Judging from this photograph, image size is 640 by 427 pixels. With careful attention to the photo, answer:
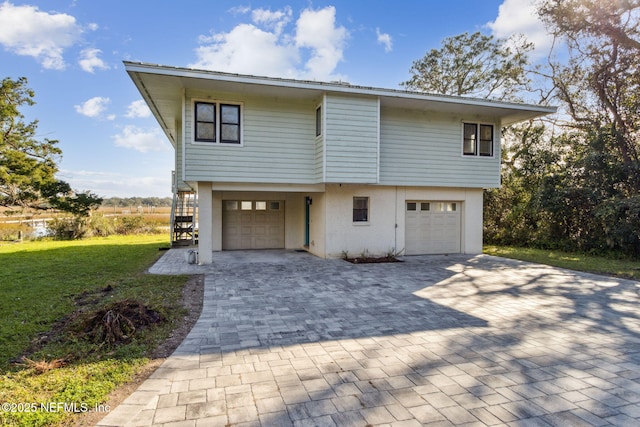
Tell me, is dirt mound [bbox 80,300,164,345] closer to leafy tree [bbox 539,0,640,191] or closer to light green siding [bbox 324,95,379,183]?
light green siding [bbox 324,95,379,183]

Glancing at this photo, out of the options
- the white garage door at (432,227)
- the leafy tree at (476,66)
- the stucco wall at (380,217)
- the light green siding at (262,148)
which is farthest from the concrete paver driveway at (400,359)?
the leafy tree at (476,66)

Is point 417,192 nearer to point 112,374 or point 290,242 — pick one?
point 290,242

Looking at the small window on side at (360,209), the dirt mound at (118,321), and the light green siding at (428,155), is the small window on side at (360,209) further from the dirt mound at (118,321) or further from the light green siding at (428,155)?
the dirt mound at (118,321)

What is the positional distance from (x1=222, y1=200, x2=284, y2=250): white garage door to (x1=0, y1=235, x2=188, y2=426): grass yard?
4.57 meters

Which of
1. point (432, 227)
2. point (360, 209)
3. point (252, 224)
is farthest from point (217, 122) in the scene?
point (432, 227)

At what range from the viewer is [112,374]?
3301 mm

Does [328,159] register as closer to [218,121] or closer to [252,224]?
[218,121]

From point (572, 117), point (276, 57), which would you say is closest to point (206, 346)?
point (276, 57)

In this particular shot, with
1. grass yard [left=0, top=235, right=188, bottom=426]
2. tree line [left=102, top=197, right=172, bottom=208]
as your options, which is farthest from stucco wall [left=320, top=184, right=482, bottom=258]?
tree line [left=102, top=197, right=172, bottom=208]

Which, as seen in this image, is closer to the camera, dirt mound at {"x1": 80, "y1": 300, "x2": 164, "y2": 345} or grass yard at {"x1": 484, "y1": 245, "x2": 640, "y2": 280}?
dirt mound at {"x1": 80, "y1": 300, "x2": 164, "y2": 345}

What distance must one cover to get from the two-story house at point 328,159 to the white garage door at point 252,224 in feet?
0.12

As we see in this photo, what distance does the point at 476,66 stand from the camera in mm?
18938

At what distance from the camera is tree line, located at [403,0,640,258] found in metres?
11.9

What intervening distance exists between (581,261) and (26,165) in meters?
20.1
